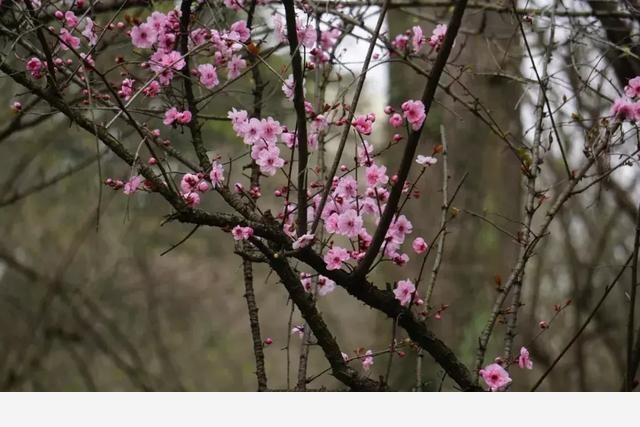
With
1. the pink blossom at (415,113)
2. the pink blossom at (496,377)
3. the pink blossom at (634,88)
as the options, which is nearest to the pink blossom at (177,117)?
the pink blossom at (415,113)

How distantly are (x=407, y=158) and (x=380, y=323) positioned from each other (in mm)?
4064

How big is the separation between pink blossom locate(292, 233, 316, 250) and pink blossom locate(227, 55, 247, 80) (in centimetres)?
84

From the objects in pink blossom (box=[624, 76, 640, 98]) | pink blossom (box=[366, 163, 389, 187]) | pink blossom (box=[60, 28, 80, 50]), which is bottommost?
pink blossom (box=[366, 163, 389, 187])

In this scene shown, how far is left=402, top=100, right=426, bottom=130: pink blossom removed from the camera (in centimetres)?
185

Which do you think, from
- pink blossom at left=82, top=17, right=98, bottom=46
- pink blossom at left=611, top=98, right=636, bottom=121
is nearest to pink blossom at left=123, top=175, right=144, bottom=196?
pink blossom at left=82, top=17, right=98, bottom=46

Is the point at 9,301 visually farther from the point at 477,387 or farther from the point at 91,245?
the point at 477,387

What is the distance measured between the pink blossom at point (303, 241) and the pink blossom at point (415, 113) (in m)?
0.36

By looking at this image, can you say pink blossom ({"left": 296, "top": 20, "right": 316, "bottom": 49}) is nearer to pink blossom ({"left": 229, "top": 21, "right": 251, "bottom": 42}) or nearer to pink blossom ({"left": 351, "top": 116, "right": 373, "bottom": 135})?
pink blossom ({"left": 229, "top": 21, "right": 251, "bottom": 42})

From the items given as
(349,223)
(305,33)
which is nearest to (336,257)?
(349,223)

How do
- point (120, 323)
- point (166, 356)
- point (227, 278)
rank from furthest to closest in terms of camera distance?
point (227, 278) < point (120, 323) < point (166, 356)

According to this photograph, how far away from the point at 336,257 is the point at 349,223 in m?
0.13

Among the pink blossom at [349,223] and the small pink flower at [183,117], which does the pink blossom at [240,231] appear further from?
the small pink flower at [183,117]

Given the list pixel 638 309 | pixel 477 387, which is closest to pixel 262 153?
pixel 477 387

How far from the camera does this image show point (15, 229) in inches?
306
